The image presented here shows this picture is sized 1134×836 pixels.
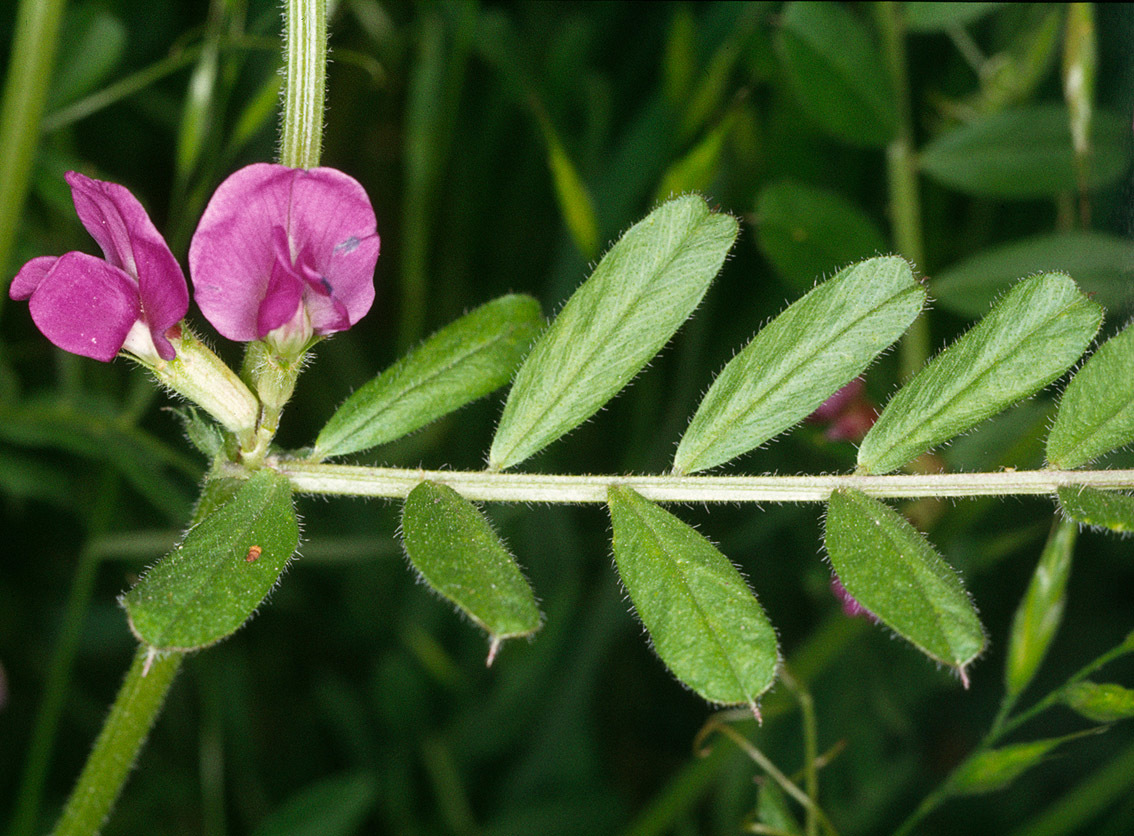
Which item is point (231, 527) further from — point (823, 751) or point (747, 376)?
point (823, 751)

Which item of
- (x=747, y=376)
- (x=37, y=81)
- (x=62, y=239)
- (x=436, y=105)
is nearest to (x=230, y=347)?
(x=62, y=239)

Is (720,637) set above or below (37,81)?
below

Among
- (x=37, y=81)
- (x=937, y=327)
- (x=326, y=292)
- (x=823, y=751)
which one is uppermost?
(x=37, y=81)

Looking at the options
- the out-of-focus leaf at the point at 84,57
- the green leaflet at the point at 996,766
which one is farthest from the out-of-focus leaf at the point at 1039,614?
the out-of-focus leaf at the point at 84,57

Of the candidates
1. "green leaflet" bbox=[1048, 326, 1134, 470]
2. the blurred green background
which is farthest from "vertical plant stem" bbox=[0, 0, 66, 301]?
"green leaflet" bbox=[1048, 326, 1134, 470]

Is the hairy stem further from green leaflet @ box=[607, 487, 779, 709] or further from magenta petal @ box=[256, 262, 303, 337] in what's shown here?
magenta petal @ box=[256, 262, 303, 337]

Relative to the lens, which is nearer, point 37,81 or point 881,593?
point 881,593

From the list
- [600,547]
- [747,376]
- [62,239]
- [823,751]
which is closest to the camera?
[747,376]

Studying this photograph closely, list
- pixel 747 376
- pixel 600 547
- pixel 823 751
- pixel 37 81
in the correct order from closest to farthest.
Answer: pixel 747 376, pixel 37 81, pixel 823 751, pixel 600 547
